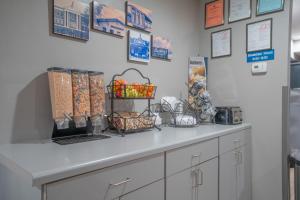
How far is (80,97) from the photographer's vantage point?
48.8 inches

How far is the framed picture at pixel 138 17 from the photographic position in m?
1.68

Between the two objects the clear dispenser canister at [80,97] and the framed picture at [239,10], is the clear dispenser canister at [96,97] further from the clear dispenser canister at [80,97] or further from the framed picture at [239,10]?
the framed picture at [239,10]

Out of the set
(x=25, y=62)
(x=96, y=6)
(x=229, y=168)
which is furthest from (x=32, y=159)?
(x=229, y=168)

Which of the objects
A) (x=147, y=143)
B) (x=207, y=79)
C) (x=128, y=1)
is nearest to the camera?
(x=147, y=143)

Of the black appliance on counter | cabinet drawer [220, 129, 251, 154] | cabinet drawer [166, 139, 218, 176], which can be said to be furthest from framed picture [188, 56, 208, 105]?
the black appliance on counter

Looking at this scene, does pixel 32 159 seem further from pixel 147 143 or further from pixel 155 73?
pixel 155 73

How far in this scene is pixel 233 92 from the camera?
7.24ft

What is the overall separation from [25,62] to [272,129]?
6.38 feet

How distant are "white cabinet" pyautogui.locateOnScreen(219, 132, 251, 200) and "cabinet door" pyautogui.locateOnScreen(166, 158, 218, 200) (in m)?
0.12

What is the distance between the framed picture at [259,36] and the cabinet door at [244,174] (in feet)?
2.95

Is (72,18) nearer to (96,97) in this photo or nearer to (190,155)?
(96,97)

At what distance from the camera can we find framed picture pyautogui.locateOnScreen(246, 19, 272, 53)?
6.43ft

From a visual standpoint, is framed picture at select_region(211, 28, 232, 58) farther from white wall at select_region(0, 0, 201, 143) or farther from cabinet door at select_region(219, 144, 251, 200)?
white wall at select_region(0, 0, 201, 143)

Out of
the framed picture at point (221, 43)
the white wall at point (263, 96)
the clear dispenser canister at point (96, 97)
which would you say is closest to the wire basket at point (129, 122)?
the clear dispenser canister at point (96, 97)
